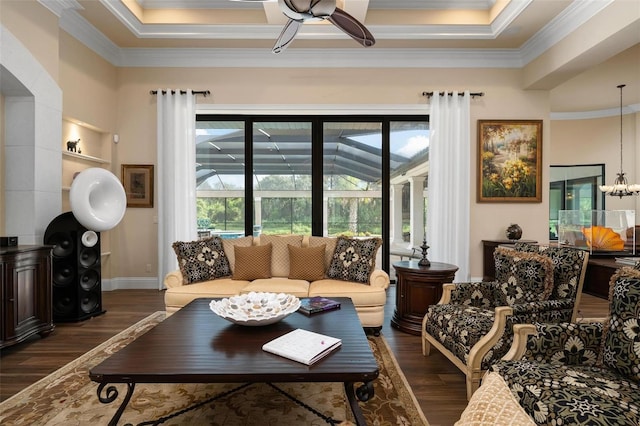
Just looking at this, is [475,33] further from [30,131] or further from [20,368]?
[20,368]

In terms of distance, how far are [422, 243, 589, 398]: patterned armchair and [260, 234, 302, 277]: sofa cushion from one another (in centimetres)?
158

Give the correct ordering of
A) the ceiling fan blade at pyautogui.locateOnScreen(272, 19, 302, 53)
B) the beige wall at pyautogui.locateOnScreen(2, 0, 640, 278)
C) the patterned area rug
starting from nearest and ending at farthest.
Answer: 1. the patterned area rug
2. the ceiling fan blade at pyautogui.locateOnScreen(272, 19, 302, 53)
3. the beige wall at pyautogui.locateOnScreen(2, 0, 640, 278)

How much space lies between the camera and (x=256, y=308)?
2129 mm

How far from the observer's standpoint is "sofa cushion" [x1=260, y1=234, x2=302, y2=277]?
364cm

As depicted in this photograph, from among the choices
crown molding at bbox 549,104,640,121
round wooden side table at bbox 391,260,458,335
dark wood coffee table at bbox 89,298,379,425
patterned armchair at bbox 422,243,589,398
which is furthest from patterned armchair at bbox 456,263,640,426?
crown molding at bbox 549,104,640,121

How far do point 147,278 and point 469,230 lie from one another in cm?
471

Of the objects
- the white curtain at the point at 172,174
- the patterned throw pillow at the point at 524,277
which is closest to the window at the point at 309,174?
the white curtain at the point at 172,174

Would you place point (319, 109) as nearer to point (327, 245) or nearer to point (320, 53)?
point (320, 53)

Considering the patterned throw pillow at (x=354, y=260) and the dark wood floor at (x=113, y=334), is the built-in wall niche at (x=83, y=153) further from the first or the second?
the patterned throw pillow at (x=354, y=260)

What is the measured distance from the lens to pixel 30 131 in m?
3.40

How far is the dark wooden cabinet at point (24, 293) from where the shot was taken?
2727mm

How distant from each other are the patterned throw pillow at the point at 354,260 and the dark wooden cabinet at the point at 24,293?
8.64ft

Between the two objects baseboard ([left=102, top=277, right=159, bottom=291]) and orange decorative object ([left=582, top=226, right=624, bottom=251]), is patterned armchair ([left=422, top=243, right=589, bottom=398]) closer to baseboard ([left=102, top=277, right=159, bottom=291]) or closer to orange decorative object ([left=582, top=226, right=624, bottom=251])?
orange decorative object ([left=582, top=226, right=624, bottom=251])

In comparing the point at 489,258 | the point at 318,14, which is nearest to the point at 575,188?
the point at 489,258
